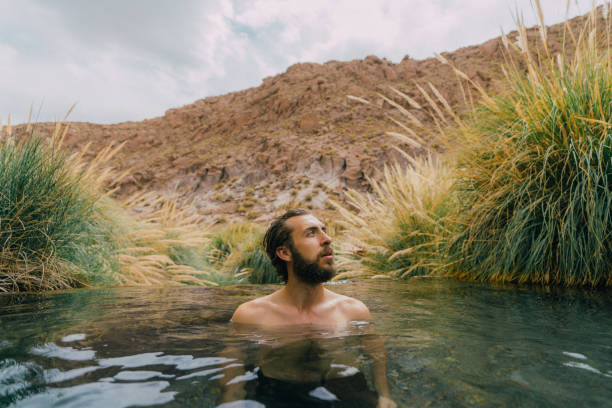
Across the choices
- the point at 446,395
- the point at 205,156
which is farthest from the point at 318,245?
the point at 205,156

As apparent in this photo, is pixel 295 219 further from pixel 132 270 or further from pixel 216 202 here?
pixel 216 202

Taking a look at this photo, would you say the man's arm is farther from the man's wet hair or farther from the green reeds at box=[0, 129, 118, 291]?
the green reeds at box=[0, 129, 118, 291]

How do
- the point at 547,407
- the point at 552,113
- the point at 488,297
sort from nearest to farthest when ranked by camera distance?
the point at 547,407 → the point at 488,297 → the point at 552,113

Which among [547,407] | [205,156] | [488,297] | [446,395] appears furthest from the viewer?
[205,156]

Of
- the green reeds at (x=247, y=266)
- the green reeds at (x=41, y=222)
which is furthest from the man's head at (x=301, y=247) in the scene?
the green reeds at (x=247, y=266)

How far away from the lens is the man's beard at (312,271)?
2623 millimetres

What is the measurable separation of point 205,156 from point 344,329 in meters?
44.0

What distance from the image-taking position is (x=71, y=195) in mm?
4645

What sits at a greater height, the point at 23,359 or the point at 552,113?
the point at 552,113

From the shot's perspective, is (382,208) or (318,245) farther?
(382,208)

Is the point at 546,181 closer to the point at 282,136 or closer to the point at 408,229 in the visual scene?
the point at 408,229

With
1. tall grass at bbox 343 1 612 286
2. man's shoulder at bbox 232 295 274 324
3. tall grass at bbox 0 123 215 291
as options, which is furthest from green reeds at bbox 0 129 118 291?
tall grass at bbox 343 1 612 286

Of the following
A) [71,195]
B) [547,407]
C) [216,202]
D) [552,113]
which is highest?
[216,202]

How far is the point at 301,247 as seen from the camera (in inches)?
107
